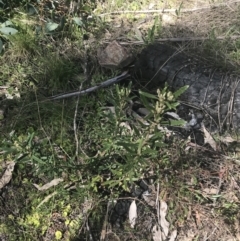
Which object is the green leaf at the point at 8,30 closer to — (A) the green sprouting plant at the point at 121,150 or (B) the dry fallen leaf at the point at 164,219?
(A) the green sprouting plant at the point at 121,150

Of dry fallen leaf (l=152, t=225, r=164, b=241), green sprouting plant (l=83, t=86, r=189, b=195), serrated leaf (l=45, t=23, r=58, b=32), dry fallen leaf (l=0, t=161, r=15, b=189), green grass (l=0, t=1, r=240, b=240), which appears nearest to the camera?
green sprouting plant (l=83, t=86, r=189, b=195)

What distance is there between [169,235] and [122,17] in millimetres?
2014

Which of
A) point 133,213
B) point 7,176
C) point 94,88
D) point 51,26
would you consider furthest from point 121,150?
point 51,26

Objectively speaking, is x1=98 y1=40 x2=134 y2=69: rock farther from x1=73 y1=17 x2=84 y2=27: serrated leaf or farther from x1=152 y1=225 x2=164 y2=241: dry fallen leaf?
x1=152 y1=225 x2=164 y2=241: dry fallen leaf

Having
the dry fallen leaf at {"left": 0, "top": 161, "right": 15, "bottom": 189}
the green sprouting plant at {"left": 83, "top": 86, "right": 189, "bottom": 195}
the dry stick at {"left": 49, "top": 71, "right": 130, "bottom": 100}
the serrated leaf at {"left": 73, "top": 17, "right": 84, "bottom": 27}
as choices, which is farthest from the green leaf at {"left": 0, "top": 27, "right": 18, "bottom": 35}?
the dry fallen leaf at {"left": 0, "top": 161, "right": 15, "bottom": 189}

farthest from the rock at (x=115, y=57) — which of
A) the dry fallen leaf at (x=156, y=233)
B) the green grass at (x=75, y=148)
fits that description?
the dry fallen leaf at (x=156, y=233)

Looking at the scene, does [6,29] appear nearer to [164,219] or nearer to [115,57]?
[115,57]

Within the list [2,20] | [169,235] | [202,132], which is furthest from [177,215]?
[2,20]

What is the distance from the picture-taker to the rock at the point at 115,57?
298 centimetres

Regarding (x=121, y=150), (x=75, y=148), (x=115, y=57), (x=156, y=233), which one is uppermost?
(x=115, y=57)

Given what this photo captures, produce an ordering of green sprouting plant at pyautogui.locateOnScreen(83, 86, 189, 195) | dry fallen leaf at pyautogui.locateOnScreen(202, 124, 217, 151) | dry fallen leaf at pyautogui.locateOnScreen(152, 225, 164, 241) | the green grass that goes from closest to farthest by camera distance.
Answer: green sprouting plant at pyautogui.locateOnScreen(83, 86, 189, 195) < the green grass < dry fallen leaf at pyautogui.locateOnScreen(152, 225, 164, 241) < dry fallen leaf at pyautogui.locateOnScreen(202, 124, 217, 151)

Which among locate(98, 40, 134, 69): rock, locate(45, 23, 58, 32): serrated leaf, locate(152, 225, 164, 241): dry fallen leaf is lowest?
locate(152, 225, 164, 241): dry fallen leaf

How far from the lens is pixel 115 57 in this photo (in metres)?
2.99

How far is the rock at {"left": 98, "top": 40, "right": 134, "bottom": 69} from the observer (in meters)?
2.98
